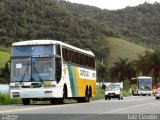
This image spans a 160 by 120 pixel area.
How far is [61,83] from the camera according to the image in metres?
31.6

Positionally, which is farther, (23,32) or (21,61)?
(23,32)

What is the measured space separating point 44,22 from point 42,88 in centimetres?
11253

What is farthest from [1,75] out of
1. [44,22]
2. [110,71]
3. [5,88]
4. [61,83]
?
[44,22]

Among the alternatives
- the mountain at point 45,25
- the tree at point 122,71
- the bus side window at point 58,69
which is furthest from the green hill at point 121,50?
the bus side window at point 58,69

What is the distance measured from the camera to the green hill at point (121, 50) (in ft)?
488

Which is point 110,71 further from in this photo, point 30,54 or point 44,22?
point 30,54

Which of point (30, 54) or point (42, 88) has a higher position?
point (30, 54)

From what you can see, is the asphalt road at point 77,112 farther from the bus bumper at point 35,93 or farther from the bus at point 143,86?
the bus at point 143,86

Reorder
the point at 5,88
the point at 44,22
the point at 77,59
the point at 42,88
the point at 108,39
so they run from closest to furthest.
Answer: the point at 42,88 < the point at 77,59 < the point at 5,88 < the point at 44,22 < the point at 108,39

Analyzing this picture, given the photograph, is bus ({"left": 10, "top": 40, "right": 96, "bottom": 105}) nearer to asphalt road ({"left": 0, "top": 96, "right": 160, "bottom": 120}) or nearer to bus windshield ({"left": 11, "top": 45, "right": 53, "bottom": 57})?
bus windshield ({"left": 11, "top": 45, "right": 53, "bottom": 57})

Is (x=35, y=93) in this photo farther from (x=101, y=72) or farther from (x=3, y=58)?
(x=101, y=72)

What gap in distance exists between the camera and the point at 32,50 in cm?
3142

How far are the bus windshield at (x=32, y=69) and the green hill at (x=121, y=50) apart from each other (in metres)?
113

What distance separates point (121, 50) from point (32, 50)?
12370 cm
